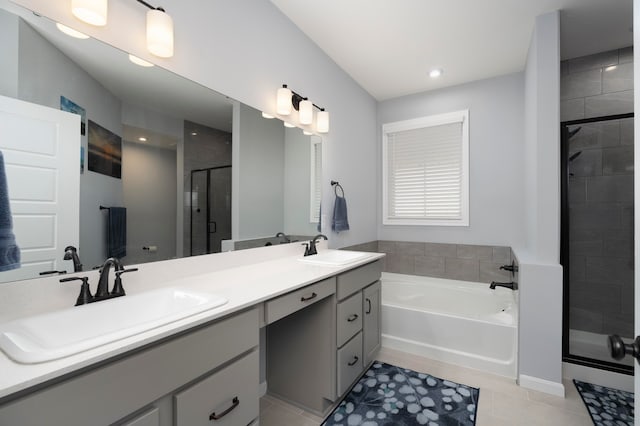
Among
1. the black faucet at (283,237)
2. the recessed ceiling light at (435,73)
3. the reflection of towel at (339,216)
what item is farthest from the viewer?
the recessed ceiling light at (435,73)

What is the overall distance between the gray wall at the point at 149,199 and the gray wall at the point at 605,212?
9.25 feet

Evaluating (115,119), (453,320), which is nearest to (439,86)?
(453,320)

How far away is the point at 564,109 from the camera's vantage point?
2.71m

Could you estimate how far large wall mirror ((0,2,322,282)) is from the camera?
1.03 metres

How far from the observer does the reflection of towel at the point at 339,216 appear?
2.71m

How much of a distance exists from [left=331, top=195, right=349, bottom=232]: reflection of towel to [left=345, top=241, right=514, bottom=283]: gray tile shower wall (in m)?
0.37

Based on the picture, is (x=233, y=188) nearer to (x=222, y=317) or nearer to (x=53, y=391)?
(x=222, y=317)

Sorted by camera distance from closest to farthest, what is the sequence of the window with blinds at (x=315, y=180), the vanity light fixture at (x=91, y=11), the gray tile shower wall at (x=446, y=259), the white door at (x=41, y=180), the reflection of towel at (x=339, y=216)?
1. the white door at (x=41, y=180)
2. the vanity light fixture at (x=91, y=11)
3. the window with blinds at (x=315, y=180)
4. the reflection of towel at (x=339, y=216)
5. the gray tile shower wall at (x=446, y=259)

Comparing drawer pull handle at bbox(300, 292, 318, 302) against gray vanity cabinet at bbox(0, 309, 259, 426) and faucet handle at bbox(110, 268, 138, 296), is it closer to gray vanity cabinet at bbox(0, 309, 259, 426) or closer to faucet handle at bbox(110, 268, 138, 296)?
gray vanity cabinet at bbox(0, 309, 259, 426)

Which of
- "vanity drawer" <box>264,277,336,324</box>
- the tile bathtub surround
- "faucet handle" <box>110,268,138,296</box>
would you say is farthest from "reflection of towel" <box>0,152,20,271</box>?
the tile bathtub surround

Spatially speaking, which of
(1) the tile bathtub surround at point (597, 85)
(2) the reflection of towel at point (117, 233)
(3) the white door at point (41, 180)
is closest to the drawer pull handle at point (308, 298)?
(2) the reflection of towel at point (117, 233)

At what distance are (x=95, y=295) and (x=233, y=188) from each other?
90 centimetres

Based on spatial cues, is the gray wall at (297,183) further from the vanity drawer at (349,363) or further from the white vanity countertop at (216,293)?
the vanity drawer at (349,363)

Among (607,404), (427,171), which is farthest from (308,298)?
(427,171)
